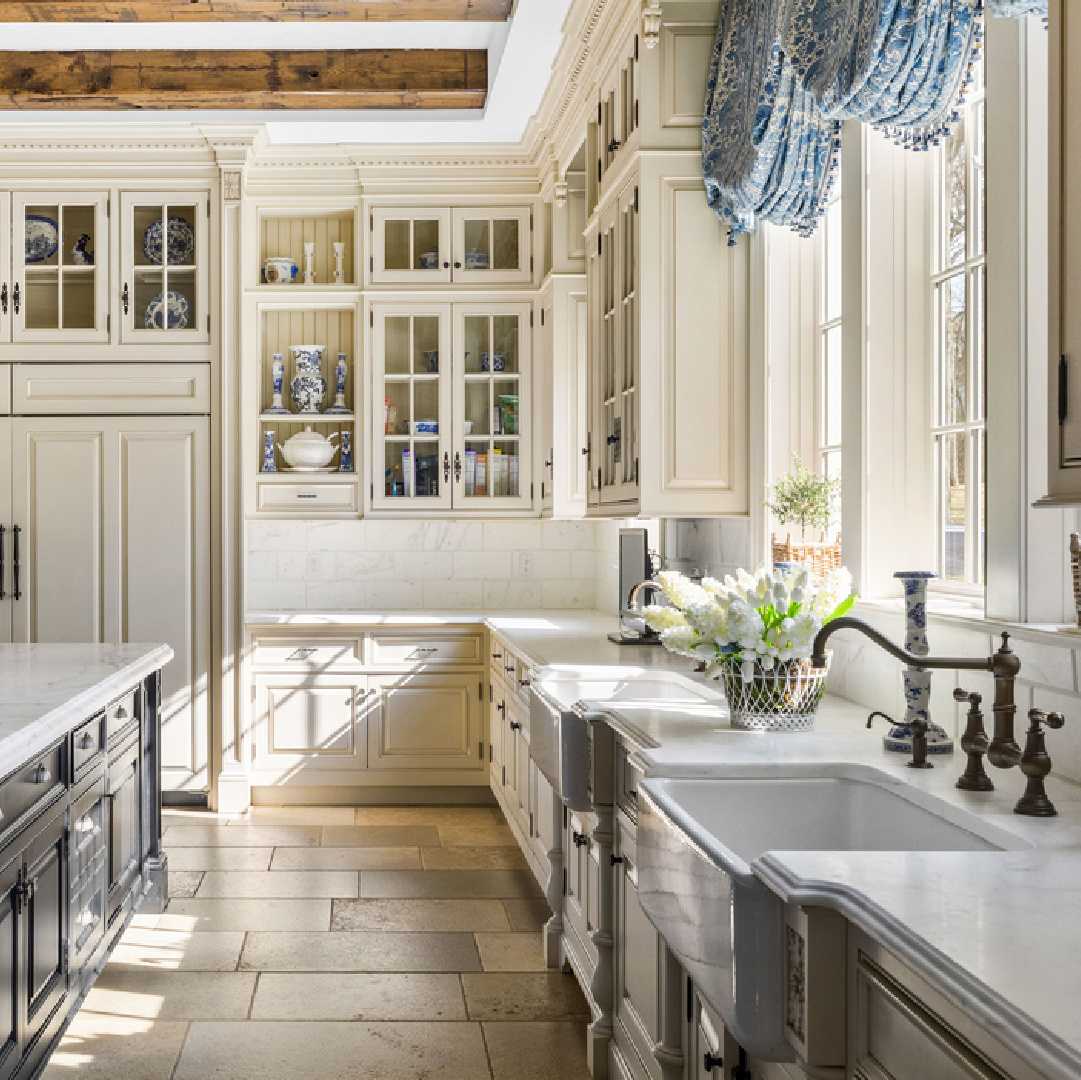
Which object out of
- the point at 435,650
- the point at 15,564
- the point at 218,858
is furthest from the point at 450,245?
the point at 218,858

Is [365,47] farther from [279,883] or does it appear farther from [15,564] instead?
[279,883]

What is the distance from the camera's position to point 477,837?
16.3 ft

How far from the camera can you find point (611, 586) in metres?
5.65

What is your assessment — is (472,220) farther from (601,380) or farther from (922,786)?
(922,786)

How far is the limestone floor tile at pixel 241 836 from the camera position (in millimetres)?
4812

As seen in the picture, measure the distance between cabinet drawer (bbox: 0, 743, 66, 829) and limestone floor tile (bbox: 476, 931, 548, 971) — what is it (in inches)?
55.2

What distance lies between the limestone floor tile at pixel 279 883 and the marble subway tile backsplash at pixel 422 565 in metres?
1.81

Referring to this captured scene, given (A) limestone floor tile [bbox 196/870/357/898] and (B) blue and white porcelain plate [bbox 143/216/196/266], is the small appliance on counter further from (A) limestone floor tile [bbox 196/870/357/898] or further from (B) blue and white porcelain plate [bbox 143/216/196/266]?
(B) blue and white porcelain plate [bbox 143/216/196/266]

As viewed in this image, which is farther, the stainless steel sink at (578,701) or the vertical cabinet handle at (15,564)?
the vertical cabinet handle at (15,564)

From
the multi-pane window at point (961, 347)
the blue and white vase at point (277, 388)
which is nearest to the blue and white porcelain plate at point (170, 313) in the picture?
the blue and white vase at point (277, 388)

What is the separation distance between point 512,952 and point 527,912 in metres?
0.38

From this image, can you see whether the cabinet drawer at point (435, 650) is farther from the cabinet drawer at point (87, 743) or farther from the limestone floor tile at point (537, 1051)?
the limestone floor tile at point (537, 1051)

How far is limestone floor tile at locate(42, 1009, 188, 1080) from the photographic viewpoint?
2820 millimetres

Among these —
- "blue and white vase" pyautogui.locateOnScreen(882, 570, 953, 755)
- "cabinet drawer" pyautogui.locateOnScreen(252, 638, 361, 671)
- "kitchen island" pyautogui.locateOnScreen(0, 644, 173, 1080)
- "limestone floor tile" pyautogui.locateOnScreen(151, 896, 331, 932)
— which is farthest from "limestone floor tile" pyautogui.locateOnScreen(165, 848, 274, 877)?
"blue and white vase" pyautogui.locateOnScreen(882, 570, 953, 755)
